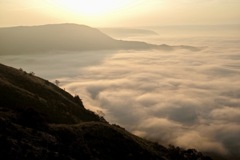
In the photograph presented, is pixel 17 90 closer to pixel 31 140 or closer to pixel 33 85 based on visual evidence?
pixel 33 85

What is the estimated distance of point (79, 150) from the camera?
42.5 metres

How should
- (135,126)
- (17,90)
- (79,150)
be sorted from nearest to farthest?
(79,150)
(17,90)
(135,126)

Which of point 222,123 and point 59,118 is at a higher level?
point 59,118

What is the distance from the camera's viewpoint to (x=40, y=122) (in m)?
45.9

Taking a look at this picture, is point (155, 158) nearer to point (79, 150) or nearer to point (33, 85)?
point (79, 150)

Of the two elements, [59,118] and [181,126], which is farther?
[181,126]

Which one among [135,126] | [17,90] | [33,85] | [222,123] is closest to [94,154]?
[17,90]

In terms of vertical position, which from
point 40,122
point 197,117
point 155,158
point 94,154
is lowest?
point 197,117

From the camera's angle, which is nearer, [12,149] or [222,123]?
[12,149]

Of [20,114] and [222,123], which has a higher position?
[20,114]

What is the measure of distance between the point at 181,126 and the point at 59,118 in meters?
120

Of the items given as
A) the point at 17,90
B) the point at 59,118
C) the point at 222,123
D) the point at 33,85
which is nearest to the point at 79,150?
the point at 59,118

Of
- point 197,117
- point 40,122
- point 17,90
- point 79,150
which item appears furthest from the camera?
point 197,117

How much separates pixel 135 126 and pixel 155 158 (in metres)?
117
